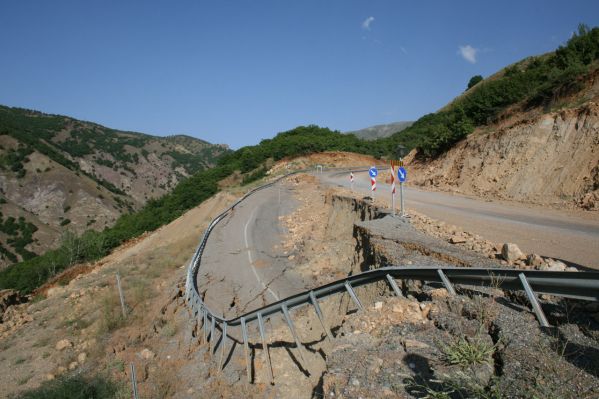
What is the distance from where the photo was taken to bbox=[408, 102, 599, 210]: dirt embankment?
1409 centimetres

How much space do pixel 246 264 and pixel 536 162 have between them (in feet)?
44.6

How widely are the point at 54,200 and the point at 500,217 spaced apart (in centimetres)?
13394

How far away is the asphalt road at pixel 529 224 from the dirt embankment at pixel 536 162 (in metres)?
1.37

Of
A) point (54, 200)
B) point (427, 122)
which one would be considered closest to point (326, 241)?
point (427, 122)

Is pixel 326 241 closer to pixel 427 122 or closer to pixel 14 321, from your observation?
pixel 14 321

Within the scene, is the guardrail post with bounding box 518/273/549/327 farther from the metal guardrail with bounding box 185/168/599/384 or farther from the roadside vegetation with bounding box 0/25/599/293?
the roadside vegetation with bounding box 0/25/599/293

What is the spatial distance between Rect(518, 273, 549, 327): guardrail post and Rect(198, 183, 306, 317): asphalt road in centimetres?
917

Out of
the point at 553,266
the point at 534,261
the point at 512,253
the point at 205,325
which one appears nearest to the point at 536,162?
the point at 512,253

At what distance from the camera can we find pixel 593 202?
12.4 m

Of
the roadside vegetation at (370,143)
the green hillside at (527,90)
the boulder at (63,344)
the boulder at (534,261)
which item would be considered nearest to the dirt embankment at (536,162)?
the green hillside at (527,90)

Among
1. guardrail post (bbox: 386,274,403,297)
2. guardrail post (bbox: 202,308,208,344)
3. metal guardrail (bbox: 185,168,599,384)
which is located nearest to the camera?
metal guardrail (bbox: 185,168,599,384)

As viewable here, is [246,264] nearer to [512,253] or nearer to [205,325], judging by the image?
[205,325]

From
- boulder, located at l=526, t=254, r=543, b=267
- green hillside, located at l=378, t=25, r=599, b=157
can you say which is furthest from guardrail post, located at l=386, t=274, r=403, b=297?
green hillside, located at l=378, t=25, r=599, b=157

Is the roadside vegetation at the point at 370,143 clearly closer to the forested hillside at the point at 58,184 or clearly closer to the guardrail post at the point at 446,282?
the guardrail post at the point at 446,282
